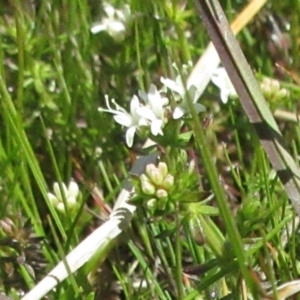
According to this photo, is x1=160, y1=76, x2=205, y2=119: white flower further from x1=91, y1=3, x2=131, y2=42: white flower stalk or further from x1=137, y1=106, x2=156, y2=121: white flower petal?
x1=91, y1=3, x2=131, y2=42: white flower stalk

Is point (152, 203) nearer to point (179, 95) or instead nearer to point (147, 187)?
point (147, 187)

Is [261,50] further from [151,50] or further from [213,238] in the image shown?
[213,238]

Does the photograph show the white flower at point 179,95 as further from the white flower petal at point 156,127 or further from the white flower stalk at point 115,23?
the white flower stalk at point 115,23

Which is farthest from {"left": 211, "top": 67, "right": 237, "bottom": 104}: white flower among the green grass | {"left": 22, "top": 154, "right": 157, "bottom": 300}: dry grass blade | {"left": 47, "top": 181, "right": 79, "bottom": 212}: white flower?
{"left": 47, "top": 181, "right": 79, "bottom": 212}: white flower

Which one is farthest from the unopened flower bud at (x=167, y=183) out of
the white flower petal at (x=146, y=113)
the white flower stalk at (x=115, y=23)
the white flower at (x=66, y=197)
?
the white flower stalk at (x=115, y=23)

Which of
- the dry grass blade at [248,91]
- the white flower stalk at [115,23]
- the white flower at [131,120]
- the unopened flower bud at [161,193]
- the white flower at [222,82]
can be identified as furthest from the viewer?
the white flower stalk at [115,23]

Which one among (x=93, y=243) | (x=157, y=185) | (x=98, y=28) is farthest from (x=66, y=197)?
(x=98, y=28)
